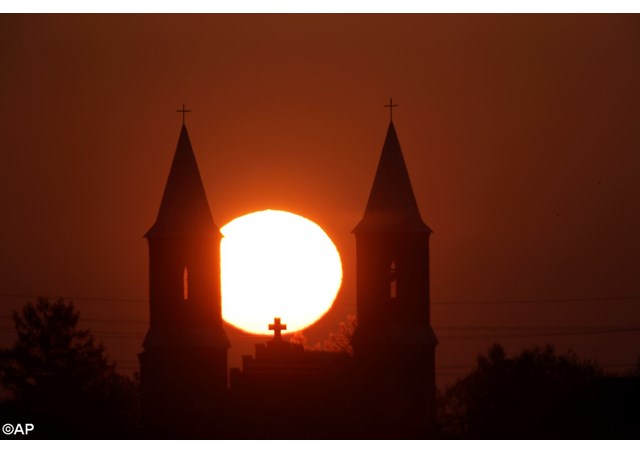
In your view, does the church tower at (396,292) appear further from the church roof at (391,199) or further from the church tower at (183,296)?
the church tower at (183,296)

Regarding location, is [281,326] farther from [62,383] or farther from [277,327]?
[62,383]

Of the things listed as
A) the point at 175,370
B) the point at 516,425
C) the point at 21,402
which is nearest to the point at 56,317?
the point at 21,402

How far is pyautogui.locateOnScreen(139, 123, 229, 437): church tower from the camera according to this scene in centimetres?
7681

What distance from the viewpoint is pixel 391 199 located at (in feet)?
252

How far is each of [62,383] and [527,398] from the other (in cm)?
1921

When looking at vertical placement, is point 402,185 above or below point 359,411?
above

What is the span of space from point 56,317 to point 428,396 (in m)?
29.0

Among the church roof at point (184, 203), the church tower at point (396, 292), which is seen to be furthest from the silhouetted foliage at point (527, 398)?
the church roof at point (184, 203)

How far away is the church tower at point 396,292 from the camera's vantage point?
251 feet

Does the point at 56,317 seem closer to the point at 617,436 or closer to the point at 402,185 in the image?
the point at 402,185

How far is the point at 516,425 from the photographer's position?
73125mm

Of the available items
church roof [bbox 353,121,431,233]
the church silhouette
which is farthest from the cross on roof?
church roof [bbox 353,121,431,233]

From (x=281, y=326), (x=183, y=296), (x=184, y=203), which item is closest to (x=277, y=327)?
(x=281, y=326)

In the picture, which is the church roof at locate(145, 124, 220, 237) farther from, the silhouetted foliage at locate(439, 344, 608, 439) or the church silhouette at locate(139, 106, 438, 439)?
the silhouetted foliage at locate(439, 344, 608, 439)
